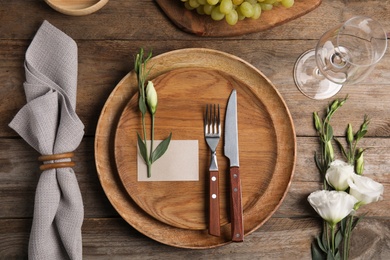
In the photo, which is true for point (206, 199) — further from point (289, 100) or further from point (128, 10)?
point (128, 10)

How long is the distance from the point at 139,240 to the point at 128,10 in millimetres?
452

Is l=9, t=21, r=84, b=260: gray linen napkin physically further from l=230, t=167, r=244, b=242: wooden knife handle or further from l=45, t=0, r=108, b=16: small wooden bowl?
l=230, t=167, r=244, b=242: wooden knife handle

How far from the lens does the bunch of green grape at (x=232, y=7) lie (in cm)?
91

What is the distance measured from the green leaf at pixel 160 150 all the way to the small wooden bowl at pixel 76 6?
0.29 m

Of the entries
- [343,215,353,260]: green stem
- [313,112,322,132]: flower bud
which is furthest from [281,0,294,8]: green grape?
[343,215,353,260]: green stem

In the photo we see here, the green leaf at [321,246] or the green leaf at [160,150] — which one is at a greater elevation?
the green leaf at [160,150]

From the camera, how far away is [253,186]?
96 cm

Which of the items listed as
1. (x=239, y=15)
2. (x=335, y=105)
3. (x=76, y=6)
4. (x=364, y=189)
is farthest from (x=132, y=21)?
(x=364, y=189)

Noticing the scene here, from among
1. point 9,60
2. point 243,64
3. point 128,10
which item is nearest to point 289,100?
point 243,64

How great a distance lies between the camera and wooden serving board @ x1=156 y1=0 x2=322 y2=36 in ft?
3.23

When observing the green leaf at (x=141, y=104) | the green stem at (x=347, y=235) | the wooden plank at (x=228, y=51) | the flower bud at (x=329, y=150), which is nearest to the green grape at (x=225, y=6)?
the wooden plank at (x=228, y=51)

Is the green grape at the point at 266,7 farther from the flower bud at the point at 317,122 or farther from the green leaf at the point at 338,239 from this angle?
the green leaf at the point at 338,239

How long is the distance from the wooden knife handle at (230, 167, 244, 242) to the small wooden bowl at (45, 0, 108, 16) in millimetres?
406

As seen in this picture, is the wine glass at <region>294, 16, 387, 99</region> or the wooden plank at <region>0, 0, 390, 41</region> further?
the wooden plank at <region>0, 0, 390, 41</region>
